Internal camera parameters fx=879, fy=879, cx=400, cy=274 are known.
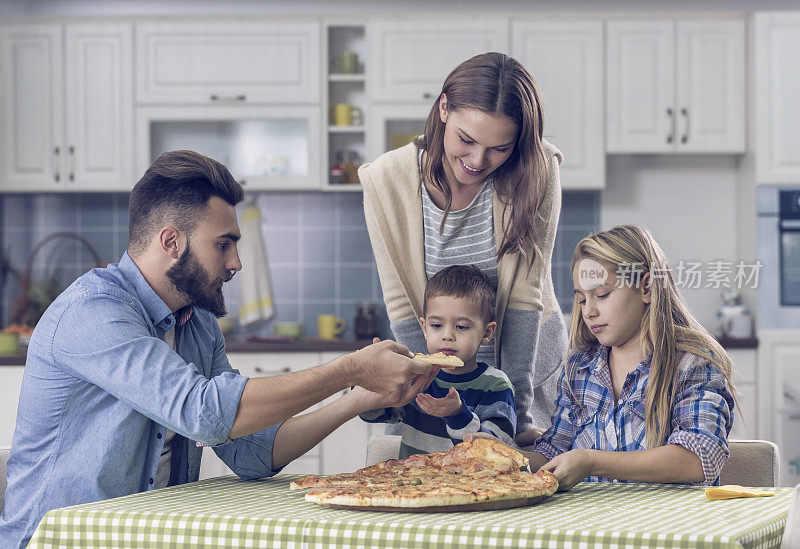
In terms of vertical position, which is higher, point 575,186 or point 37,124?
point 37,124

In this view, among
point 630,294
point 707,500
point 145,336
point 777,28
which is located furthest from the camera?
point 777,28

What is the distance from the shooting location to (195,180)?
162 centimetres

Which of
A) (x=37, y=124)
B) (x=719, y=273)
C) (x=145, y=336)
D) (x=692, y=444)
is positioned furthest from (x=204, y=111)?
(x=692, y=444)

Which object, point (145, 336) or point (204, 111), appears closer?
point (145, 336)

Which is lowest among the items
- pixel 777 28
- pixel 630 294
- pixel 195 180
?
pixel 630 294

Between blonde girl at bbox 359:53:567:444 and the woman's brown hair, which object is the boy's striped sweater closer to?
blonde girl at bbox 359:53:567:444

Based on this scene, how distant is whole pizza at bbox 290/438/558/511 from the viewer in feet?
3.92

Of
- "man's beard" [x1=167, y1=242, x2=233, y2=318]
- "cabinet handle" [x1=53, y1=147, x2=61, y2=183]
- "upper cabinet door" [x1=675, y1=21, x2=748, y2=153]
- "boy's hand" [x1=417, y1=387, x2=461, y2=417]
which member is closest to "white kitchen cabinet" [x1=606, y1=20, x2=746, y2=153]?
"upper cabinet door" [x1=675, y1=21, x2=748, y2=153]

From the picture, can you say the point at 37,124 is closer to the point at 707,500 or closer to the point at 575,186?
the point at 575,186

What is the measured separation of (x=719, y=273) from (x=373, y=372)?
3.47 meters

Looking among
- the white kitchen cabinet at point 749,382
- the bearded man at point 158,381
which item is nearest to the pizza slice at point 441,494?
the bearded man at point 158,381

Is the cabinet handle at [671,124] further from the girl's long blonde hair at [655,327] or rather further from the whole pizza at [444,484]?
the whole pizza at [444,484]

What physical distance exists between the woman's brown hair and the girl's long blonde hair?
157mm

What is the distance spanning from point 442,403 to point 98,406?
0.65 m
